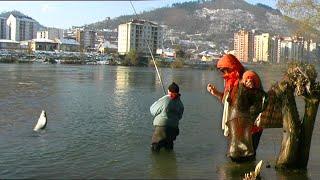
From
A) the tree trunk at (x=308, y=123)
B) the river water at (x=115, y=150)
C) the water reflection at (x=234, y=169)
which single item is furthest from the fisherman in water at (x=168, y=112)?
the tree trunk at (x=308, y=123)

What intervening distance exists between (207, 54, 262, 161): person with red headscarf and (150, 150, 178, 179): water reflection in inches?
43.9

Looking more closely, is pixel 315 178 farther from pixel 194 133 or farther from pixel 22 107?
pixel 22 107

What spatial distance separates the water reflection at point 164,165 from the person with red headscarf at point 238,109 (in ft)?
3.66

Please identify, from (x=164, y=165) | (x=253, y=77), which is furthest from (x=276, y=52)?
(x=253, y=77)

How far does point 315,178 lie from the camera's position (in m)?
8.61

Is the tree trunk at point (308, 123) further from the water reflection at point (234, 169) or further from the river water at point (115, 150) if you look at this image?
the water reflection at point (234, 169)

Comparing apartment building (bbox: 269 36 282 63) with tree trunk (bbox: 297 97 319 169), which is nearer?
tree trunk (bbox: 297 97 319 169)

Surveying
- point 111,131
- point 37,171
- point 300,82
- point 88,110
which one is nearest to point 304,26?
point 88,110

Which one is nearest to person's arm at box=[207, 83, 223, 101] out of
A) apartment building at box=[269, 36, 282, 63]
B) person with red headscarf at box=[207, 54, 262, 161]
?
person with red headscarf at box=[207, 54, 262, 161]

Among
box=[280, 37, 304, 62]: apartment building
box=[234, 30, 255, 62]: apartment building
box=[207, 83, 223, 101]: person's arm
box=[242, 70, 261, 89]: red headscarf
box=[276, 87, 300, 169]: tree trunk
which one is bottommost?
box=[276, 87, 300, 169]: tree trunk

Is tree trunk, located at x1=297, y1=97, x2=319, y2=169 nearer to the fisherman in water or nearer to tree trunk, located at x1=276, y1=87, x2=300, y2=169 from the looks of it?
tree trunk, located at x1=276, y1=87, x2=300, y2=169

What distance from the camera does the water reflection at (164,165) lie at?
880 cm

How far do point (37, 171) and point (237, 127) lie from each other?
3.54 meters

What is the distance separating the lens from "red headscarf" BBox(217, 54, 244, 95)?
8750mm
